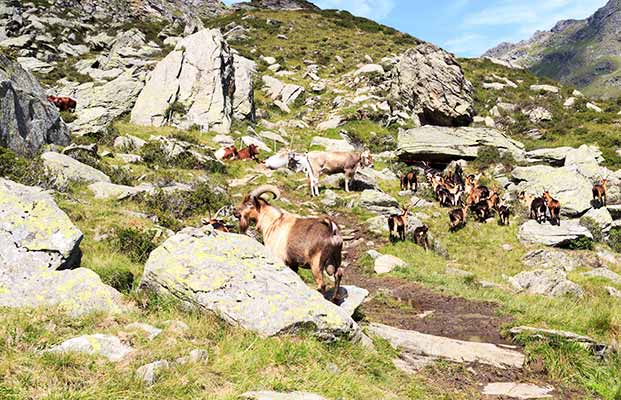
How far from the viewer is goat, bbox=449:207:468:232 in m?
17.7

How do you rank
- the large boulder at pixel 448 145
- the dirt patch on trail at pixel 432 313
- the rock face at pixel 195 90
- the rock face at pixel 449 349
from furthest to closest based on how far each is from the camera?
the rock face at pixel 195 90 < the large boulder at pixel 448 145 < the dirt patch on trail at pixel 432 313 < the rock face at pixel 449 349

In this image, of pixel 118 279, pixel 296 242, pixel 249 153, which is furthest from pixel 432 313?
pixel 249 153

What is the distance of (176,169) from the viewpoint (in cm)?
1859

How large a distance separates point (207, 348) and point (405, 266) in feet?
29.3

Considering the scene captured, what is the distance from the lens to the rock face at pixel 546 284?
38.3 ft

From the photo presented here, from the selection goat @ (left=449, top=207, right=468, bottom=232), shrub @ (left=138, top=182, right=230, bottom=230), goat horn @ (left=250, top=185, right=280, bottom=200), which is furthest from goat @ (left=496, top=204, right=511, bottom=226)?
goat horn @ (left=250, top=185, right=280, bottom=200)

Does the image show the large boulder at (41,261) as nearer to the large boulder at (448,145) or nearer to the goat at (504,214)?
the goat at (504,214)

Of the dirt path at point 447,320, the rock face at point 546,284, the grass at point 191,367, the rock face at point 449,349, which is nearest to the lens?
the grass at point 191,367

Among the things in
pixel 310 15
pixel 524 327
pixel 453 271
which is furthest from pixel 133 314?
pixel 310 15

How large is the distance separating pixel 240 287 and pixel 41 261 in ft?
10.2

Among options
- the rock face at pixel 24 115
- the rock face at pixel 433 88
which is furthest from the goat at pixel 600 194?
the rock face at pixel 24 115

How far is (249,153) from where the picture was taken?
77.8 ft

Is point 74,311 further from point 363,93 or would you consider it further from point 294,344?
point 363,93

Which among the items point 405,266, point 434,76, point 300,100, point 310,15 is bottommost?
point 405,266
